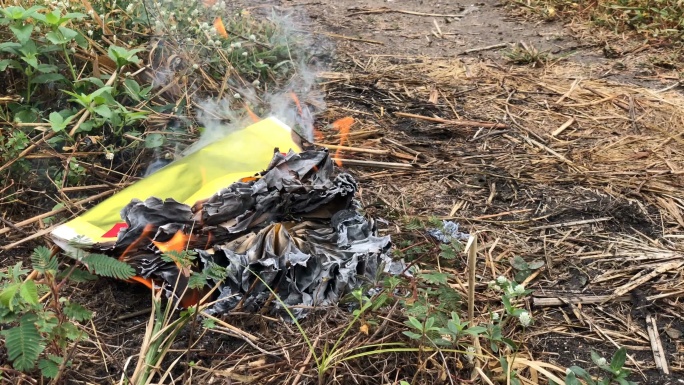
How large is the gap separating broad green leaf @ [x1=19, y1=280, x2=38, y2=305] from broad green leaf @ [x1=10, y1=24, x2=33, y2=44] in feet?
4.34

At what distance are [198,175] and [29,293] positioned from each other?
1052mm

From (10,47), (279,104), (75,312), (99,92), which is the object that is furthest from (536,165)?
(10,47)

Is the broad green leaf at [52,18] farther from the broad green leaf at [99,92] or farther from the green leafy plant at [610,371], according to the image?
the green leafy plant at [610,371]

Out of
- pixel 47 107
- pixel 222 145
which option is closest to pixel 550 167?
pixel 222 145

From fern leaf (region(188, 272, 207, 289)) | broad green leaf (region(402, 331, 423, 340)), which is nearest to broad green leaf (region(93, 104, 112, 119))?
fern leaf (region(188, 272, 207, 289))

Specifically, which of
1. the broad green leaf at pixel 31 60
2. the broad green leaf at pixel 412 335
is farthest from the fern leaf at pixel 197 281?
the broad green leaf at pixel 31 60

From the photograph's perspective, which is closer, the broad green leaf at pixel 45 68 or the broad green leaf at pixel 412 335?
the broad green leaf at pixel 412 335

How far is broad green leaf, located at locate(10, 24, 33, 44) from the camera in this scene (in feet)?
8.61

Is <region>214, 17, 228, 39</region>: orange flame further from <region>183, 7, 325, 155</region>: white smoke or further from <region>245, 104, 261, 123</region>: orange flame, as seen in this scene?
<region>245, 104, 261, 123</region>: orange flame

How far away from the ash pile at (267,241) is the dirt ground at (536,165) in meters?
0.13

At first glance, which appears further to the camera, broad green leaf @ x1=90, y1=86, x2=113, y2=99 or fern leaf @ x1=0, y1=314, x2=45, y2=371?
broad green leaf @ x1=90, y1=86, x2=113, y2=99

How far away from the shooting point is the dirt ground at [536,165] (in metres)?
2.12

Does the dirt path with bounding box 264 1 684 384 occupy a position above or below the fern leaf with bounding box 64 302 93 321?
below

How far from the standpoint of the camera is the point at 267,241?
218cm
